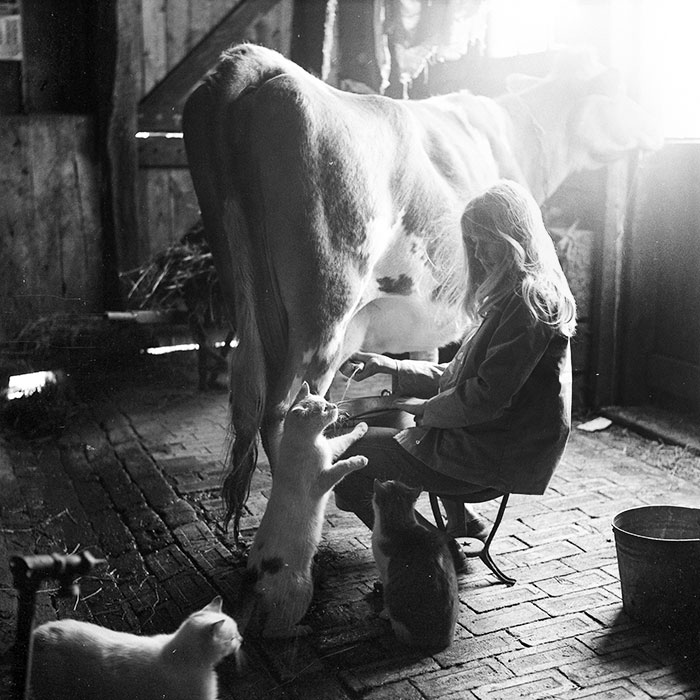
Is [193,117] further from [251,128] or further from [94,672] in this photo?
[94,672]

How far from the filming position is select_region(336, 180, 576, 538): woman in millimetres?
2734

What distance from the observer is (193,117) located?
3.32 meters

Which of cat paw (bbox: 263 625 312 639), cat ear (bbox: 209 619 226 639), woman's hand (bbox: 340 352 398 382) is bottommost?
cat paw (bbox: 263 625 312 639)

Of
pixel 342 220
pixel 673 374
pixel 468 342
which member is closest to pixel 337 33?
pixel 673 374

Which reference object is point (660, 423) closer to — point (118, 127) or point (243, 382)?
point (243, 382)

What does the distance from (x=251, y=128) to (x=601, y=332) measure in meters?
3.30

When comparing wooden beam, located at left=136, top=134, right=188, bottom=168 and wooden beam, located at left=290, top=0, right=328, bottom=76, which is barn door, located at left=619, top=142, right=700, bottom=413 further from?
wooden beam, located at left=136, top=134, right=188, bottom=168

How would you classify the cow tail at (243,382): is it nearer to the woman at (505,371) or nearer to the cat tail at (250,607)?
the cat tail at (250,607)

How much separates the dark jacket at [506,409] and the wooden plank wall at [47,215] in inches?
180

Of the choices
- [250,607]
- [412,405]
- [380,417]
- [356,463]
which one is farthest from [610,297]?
[250,607]

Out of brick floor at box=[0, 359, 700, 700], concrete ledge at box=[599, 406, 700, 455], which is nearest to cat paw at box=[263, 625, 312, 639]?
brick floor at box=[0, 359, 700, 700]

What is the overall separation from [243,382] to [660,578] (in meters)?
1.67

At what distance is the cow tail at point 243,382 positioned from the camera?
3.32 metres

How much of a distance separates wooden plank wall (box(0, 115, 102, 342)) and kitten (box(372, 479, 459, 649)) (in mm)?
4571
